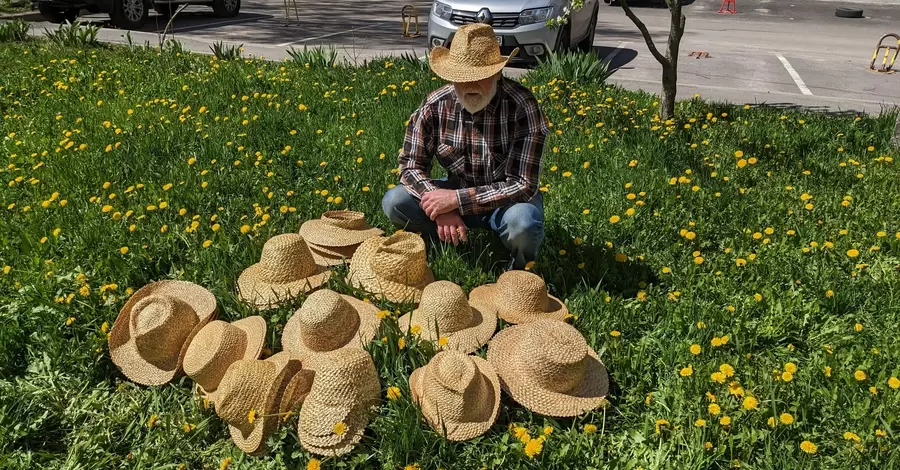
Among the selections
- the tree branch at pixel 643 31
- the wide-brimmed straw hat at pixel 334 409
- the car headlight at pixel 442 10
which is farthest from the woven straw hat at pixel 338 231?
the car headlight at pixel 442 10

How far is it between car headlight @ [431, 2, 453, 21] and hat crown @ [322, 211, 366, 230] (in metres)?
5.51

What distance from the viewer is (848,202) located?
12.4ft

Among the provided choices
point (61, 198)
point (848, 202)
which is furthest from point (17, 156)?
point (848, 202)

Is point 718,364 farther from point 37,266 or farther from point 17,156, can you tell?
point 17,156

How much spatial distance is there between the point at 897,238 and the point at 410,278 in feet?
8.53

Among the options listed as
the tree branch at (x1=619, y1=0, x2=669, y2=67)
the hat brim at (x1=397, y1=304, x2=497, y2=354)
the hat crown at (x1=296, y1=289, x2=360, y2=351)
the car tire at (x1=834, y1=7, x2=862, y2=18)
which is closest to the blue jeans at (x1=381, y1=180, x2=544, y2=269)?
the hat brim at (x1=397, y1=304, x2=497, y2=354)

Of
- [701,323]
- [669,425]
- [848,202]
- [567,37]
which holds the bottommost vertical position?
[669,425]

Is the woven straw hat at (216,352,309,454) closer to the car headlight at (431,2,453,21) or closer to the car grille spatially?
the car grille

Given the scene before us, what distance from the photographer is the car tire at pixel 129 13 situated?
460 inches

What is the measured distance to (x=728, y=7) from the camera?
57.4 ft

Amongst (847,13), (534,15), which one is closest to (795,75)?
(534,15)

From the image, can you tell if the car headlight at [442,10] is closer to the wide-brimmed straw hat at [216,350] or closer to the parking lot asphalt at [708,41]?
the parking lot asphalt at [708,41]

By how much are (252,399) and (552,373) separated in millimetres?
1068

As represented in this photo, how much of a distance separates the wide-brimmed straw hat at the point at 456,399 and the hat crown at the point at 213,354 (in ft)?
2.45
